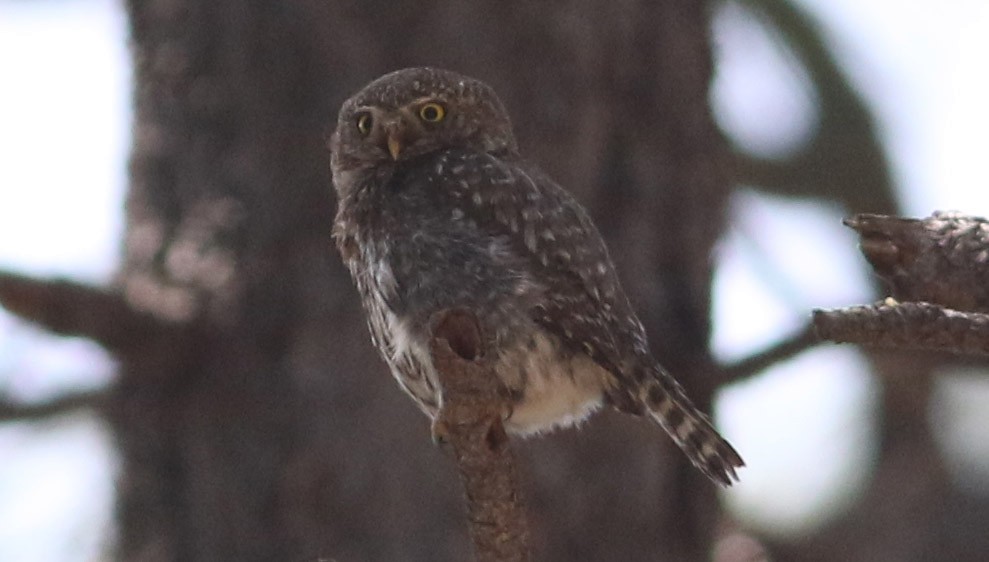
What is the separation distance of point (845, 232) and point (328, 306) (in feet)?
10.5

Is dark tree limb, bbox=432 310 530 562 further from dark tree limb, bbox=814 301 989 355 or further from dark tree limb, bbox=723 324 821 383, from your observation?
dark tree limb, bbox=723 324 821 383

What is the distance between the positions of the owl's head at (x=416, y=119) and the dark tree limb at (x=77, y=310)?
2.37 ft

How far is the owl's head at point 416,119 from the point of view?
4312 mm

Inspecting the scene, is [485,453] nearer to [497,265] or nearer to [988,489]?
[497,265]

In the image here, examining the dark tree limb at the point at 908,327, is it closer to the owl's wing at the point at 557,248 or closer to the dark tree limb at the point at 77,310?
the owl's wing at the point at 557,248

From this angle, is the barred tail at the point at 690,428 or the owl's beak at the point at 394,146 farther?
the owl's beak at the point at 394,146

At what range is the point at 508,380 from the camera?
3.73 metres

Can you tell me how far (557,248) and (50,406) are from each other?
1802 mm

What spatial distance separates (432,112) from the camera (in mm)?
4363

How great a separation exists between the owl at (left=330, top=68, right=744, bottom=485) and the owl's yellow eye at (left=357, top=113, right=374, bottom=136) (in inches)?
1.9

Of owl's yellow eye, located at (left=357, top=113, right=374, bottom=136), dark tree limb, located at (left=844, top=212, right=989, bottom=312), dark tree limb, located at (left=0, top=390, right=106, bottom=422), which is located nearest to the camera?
dark tree limb, located at (left=844, top=212, right=989, bottom=312)

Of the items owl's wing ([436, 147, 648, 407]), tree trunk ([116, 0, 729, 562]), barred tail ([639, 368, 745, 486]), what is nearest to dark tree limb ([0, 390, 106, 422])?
tree trunk ([116, 0, 729, 562])

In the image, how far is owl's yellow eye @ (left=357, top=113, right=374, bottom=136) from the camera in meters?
4.36

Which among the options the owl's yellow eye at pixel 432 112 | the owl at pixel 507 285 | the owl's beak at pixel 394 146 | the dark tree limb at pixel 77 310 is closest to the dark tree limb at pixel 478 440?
the owl at pixel 507 285
